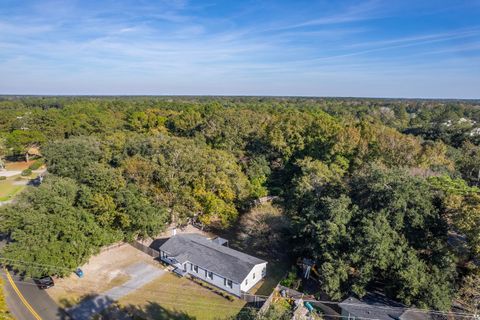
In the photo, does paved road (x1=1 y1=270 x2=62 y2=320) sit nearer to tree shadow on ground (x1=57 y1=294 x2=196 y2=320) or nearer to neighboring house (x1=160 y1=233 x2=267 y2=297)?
tree shadow on ground (x1=57 y1=294 x2=196 y2=320)

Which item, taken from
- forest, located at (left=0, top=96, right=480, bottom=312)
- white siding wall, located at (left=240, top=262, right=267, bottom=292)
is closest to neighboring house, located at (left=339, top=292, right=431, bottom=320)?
forest, located at (left=0, top=96, right=480, bottom=312)

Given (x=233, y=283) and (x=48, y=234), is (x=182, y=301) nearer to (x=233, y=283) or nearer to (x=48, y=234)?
(x=233, y=283)

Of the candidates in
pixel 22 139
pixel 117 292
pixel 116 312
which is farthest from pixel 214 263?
pixel 22 139

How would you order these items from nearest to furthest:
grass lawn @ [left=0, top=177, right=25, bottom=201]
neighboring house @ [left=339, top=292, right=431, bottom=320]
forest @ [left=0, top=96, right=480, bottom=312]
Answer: neighboring house @ [left=339, top=292, right=431, bottom=320], forest @ [left=0, top=96, right=480, bottom=312], grass lawn @ [left=0, top=177, right=25, bottom=201]

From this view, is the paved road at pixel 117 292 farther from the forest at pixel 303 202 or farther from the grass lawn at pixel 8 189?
the grass lawn at pixel 8 189

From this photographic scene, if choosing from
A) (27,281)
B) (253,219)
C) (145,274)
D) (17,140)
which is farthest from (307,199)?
(17,140)

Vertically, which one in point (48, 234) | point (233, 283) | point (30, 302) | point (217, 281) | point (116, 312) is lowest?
point (116, 312)
